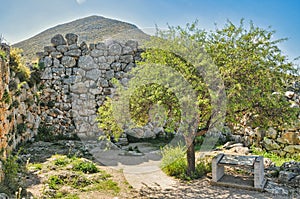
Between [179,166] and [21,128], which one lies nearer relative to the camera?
[179,166]

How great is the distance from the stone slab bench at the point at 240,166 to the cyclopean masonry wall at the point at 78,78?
589 centimetres

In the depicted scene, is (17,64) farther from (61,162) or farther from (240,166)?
(240,166)

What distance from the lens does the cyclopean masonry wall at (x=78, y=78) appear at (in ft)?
35.1

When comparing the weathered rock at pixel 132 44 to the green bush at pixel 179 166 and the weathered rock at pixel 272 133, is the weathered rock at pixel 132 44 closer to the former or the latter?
the green bush at pixel 179 166

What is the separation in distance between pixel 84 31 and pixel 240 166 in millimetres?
13031

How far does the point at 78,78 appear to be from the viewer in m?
10.8

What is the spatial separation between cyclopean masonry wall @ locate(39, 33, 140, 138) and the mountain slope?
7.94 feet

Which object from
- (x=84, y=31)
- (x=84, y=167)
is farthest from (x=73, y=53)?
(x=84, y=31)

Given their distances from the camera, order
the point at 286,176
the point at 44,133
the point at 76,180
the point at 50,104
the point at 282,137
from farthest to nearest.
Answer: the point at 50,104, the point at 44,133, the point at 282,137, the point at 286,176, the point at 76,180

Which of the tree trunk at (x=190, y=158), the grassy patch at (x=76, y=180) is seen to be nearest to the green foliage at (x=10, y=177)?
the grassy patch at (x=76, y=180)

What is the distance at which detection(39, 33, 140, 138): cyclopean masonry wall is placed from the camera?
35.1 ft

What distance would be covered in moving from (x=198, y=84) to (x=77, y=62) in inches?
275

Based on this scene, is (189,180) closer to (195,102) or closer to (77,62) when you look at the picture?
(195,102)

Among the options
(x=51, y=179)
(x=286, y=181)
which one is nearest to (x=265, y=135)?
(x=286, y=181)
